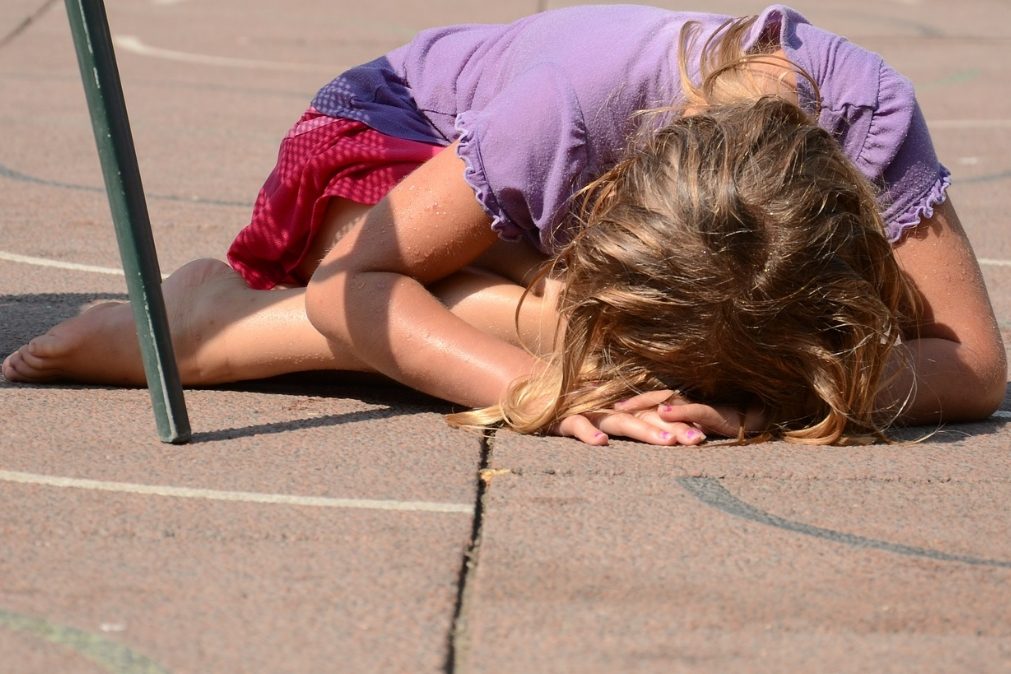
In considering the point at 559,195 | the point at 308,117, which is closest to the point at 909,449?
the point at 559,195

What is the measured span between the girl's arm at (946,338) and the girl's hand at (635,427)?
405 millimetres

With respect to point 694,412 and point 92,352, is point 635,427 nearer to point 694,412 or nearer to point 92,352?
point 694,412

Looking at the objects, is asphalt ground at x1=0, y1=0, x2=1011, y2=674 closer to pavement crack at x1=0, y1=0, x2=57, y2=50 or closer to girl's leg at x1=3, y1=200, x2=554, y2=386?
girl's leg at x1=3, y1=200, x2=554, y2=386

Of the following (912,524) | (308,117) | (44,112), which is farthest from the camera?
(44,112)

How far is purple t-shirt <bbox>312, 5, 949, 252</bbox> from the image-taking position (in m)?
2.50

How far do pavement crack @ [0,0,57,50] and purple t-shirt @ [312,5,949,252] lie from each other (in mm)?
5920

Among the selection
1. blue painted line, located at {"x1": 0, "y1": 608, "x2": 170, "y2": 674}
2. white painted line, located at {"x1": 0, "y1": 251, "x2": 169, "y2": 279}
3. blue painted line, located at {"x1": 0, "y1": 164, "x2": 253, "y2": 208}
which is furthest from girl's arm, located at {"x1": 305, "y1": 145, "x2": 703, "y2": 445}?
blue painted line, located at {"x1": 0, "y1": 164, "x2": 253, "y2": 208}

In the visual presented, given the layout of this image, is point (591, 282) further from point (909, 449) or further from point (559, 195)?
point (909, 449)

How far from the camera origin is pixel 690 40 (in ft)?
8.84

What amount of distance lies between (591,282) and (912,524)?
64 cm

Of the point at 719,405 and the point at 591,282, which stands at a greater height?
the point at 591,282

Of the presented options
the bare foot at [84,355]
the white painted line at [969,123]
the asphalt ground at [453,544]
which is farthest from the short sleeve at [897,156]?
the white painted line at [969,123]

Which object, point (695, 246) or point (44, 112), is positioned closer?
point (695, 246)

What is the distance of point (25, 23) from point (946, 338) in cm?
740
